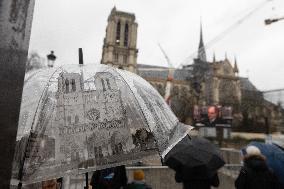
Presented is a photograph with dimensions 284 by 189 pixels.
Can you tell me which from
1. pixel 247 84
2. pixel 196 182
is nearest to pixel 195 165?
pixel 196 182

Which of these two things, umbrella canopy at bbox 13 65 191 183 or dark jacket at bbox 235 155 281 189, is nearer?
umbrella canopy at bbox 13 65 191 183

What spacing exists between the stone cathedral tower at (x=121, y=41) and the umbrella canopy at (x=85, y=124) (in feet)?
241

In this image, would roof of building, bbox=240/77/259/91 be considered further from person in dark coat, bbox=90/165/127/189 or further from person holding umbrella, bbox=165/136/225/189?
person in dark coat, bbox=90/165/127/189

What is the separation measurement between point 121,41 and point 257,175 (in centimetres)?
7746

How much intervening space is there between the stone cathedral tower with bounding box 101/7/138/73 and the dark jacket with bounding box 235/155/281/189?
73.0 m

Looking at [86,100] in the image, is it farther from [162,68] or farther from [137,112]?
[162,68]

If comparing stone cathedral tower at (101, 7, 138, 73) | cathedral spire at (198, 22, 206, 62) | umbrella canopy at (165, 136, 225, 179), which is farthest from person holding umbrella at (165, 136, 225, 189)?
cathedral spire at (198, 22, 206, 62)


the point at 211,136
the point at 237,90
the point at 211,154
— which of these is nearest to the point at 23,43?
the point at 211,154

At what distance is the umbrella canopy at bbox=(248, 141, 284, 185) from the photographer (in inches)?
176

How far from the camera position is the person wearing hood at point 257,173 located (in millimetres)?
4039

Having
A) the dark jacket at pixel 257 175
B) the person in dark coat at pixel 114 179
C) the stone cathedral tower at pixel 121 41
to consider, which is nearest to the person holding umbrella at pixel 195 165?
the dark jacket at pixel 257 175

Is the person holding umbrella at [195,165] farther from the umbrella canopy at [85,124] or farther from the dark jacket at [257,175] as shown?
the umbrella canopy at [85,124]

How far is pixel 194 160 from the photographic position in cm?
439

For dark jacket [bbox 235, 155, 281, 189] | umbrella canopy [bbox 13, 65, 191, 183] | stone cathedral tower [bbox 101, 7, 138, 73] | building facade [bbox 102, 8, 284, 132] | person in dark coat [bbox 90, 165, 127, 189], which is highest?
stone cathedral tower [bbox 101, 7, 138, 73]
